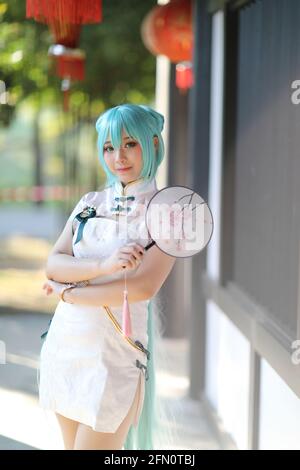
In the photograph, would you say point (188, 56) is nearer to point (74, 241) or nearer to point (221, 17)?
point (221, 17)

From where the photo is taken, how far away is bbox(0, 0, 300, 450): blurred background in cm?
302

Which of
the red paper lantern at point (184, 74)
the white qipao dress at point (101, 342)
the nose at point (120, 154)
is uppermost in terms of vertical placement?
the red paper lantern at point (184, 74)

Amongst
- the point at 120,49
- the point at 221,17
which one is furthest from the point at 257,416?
the point at 120,49

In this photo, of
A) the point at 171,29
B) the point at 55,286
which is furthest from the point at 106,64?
the point at 55,286

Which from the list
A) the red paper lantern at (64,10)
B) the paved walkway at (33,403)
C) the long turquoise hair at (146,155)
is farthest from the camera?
the paved walkway at (33,403)

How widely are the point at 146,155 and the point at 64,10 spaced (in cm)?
74

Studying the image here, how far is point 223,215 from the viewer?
14.3 ft

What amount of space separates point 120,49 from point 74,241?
6639mm

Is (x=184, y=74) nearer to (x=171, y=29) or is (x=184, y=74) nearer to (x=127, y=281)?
(x=171, y=29)

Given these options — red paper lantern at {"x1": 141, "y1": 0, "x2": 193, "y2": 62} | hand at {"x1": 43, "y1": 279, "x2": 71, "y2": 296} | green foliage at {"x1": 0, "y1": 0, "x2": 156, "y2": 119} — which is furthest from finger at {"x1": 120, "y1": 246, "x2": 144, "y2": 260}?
green foliage at {"x1": 0, "y1": 0, "x2": 156, "y2": 119}

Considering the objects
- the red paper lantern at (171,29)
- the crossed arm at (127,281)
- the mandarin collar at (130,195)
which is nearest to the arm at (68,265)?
the crossed arm at (127,281)

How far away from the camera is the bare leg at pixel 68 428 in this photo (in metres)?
2.32

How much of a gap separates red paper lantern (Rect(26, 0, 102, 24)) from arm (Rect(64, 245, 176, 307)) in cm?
95

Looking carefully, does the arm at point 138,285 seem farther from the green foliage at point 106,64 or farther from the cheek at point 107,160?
the green foliage at point 106,64
